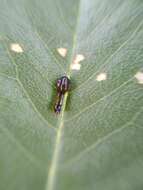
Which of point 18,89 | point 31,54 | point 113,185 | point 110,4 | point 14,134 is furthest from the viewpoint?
point 110,4

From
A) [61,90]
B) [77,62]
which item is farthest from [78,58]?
[61,90]

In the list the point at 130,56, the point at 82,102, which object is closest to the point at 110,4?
the point at 130,56

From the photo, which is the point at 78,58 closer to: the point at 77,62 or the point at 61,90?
the point at 77,62

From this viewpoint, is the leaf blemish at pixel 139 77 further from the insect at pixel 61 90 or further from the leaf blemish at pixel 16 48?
the leaf blemish at pixel 16 48

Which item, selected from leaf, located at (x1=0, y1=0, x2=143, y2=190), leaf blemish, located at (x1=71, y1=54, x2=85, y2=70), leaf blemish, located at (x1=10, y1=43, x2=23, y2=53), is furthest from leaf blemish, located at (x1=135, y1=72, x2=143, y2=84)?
leaf blemish, located at (x1=10, y1=43, x2=23, y2=53)

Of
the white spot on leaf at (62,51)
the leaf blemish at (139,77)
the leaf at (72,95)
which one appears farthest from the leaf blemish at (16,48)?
the leaf blemish at (139,77)

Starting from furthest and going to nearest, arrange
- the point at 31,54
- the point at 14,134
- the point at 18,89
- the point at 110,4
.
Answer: the point at 110,4 < the point at 31,54 < the point at 18,89 < the point at 14,134

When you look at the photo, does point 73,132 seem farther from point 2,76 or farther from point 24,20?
point 24,20
